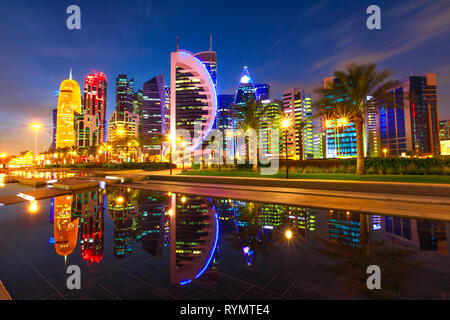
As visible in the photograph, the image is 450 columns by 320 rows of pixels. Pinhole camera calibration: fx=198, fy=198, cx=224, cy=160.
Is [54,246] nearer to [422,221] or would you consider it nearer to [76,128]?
[422,221]

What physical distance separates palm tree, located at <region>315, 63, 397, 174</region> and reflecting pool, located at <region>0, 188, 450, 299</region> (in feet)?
45.0

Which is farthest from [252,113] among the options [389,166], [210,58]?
[210,58]

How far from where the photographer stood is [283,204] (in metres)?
8.93

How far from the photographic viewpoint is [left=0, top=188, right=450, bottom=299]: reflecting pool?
2.84 m

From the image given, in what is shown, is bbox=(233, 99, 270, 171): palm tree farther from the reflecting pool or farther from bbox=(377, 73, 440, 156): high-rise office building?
bbox=(377, 73, 440, 156): high-rise office building

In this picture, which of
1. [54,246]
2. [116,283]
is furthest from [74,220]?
[116,283]

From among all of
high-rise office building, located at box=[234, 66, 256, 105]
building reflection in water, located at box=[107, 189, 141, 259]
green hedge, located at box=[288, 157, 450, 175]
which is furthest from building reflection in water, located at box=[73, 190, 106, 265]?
high-rise office building, located at box=[234, 66, 256, 105]

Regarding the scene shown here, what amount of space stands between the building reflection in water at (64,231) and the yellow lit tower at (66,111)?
199764 millimetres

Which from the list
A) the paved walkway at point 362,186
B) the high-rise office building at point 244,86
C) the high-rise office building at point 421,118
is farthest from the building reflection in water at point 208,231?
the high-rise office building at point 421,118

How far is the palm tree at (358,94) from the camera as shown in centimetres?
1673

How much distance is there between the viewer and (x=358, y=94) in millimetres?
17438

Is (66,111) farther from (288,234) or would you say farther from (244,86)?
(288,234)

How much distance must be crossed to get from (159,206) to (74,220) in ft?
10.00

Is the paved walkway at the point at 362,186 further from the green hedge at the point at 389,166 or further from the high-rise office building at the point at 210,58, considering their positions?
the high-rise office building at the point at 210,58
